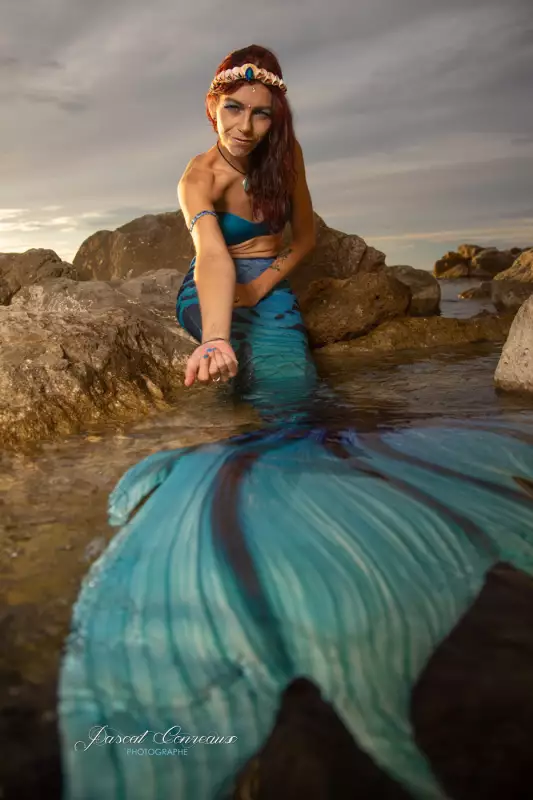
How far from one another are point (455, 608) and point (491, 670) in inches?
5.8

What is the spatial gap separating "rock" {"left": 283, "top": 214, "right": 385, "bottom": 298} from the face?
9.61 feet

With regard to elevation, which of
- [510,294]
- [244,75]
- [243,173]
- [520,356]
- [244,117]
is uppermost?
[244,75]

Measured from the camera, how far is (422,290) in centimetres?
751

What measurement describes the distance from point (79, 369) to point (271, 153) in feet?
4.41

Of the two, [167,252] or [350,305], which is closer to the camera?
[350,305]

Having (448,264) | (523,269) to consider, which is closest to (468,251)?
(448,264)

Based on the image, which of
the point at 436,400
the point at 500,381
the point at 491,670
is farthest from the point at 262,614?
the point at 500,381

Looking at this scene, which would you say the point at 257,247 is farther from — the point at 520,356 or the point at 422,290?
the point at 422,290

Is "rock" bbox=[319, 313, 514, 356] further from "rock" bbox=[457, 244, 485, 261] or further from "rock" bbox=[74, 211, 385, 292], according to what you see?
"rock" bbox=[457, 244, 485, 261]

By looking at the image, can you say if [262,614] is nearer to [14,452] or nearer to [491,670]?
[491,670]

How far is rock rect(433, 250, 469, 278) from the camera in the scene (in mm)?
24994

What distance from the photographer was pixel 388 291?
14.6ft

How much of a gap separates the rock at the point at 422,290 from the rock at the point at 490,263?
17667 mm

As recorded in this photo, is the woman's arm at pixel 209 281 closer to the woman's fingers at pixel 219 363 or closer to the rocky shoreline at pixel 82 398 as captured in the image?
the woman's fingers at pixel 219 363
